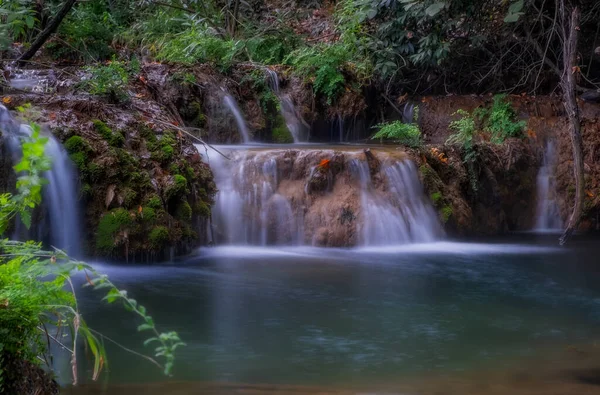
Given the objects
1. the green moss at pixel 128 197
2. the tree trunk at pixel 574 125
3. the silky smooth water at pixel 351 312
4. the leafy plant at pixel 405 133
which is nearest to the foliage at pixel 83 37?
the green moss at pixel 128 197

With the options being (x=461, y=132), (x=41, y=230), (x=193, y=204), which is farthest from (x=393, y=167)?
(x=41, y=230)

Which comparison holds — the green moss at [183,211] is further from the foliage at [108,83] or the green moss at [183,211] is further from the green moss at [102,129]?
the foliage at [108,83]

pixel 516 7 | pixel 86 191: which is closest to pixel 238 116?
pixel 86 191

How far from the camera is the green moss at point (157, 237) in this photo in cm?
852

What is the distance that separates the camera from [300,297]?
7.11m

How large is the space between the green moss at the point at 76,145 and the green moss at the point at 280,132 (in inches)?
189

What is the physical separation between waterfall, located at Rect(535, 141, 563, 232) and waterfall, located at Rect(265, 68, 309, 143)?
Answer: 3920 mm

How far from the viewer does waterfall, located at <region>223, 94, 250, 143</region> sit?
12.4 meters

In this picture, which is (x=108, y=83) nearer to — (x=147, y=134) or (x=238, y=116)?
(x=147, y=134)

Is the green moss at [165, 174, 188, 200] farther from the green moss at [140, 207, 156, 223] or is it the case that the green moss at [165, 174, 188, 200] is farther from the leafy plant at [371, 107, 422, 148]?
the leafy plant at [371, 107, 422, 148]

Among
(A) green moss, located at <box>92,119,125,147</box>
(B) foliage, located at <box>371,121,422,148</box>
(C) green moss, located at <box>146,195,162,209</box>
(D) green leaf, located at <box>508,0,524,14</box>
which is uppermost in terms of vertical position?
(D) green leaf, located at <box>508,0,524,14</box>

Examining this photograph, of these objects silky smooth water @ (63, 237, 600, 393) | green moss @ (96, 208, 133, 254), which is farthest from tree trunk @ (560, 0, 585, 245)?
green moss @ (96, 208, 133, 254)

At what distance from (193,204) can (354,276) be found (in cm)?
233

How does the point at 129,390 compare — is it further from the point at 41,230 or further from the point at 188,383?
the point at 41,230
